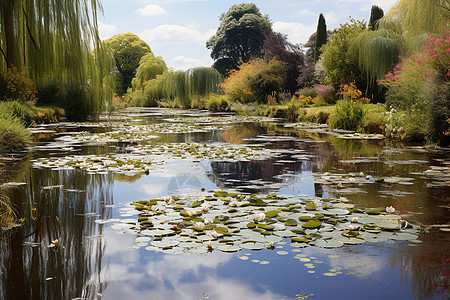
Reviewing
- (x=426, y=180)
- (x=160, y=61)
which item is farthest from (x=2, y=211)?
(x=160, y=61)

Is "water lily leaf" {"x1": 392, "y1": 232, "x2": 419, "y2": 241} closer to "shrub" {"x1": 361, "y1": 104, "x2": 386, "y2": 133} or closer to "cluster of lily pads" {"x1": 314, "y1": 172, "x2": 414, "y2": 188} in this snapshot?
"cluster of lily pads" {"x1": 314, "y1": 172, "x2": 414, "y2": 188}

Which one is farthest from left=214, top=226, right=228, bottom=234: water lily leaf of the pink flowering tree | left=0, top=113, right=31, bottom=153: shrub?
the pink flowering tree

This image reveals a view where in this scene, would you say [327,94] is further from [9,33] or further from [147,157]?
[147,157]

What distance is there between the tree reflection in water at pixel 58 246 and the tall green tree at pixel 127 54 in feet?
177

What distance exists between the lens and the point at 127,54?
58625 millimetres

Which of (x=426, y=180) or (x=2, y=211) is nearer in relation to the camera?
(x=2, y=211)

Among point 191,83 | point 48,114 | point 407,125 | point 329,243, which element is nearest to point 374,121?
point 407,125

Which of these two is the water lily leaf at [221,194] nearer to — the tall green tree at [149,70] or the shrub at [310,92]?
the shrub at [310,92]

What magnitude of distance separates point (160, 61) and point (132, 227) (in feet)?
150

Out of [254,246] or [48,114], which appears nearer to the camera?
[254,246]

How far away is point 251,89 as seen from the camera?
88.2 ft

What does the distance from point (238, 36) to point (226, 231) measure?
4750cm

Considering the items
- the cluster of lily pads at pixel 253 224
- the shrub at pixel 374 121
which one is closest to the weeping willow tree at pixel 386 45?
the shrub at pixel 374 121

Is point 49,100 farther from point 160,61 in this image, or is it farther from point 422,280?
point 160,61
